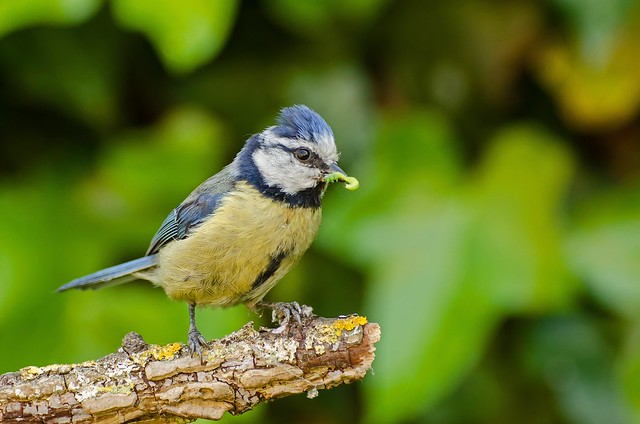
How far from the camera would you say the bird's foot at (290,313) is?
92.8 inches

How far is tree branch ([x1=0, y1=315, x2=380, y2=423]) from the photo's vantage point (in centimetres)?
219

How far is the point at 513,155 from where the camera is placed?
12.8 feet

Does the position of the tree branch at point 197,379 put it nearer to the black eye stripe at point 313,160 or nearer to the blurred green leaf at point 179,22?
the black eye stripe at point 313,160

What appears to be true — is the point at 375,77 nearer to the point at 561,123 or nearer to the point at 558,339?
the point at 561,123

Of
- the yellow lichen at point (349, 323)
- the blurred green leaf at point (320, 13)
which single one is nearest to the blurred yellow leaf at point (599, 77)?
the blurred green leaf at point (320, 13)

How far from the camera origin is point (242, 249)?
2688mm

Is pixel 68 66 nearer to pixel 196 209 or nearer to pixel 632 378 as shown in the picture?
pixel 196 209

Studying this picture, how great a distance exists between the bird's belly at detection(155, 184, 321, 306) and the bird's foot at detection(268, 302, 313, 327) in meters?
0.20

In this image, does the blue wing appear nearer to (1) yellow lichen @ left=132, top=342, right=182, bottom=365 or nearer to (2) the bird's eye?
(2) the bird's eye

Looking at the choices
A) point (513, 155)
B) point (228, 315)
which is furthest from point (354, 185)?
point (513, 155)

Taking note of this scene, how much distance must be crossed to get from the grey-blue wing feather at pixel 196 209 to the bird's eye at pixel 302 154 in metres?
0.28

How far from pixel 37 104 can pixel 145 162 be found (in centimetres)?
62

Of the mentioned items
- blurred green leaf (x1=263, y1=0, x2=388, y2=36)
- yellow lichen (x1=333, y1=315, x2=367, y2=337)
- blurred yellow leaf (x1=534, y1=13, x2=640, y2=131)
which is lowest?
yellow lichen (x1=333, y1=315, x2=367, y2=337)

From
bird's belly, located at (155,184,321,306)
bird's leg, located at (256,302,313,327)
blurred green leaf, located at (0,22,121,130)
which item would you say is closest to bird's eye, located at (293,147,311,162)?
bird's belly, located at (155,184,321,306)
